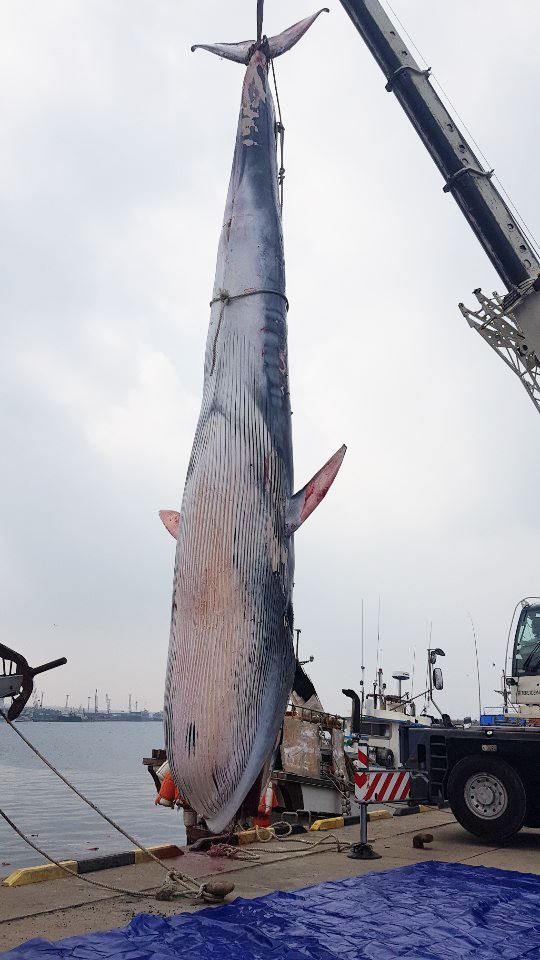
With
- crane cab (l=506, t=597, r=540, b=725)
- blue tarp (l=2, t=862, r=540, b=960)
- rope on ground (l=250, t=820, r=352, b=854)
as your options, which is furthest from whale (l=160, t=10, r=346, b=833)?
crane cab (l=506, t=597, r=540, b=725)

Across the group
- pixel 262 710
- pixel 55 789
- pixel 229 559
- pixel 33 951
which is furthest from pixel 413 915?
pixel 55 789

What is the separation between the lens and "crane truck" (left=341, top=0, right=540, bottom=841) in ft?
26.6

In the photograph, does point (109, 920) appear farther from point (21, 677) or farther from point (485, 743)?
point (485, 743)

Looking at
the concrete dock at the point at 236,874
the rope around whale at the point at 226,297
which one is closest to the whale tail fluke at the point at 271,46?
the rope around whale at the point at 226,297

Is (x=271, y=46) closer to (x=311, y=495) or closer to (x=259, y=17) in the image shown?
(x=259, y=17)

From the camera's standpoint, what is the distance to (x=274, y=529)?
9.98ft

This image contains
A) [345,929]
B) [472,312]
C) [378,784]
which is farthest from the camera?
[472,312]

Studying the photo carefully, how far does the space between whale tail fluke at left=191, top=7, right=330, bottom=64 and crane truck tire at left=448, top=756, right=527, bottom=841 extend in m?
6.89

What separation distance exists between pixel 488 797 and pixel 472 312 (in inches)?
241

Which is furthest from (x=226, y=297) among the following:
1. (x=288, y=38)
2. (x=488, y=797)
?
(x=488, y=797)

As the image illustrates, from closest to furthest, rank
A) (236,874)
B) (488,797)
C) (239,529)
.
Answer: (239,529)
(236,874)
(488,797)

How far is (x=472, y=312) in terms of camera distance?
10.3 meters

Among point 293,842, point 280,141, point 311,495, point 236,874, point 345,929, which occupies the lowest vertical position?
point 345,929

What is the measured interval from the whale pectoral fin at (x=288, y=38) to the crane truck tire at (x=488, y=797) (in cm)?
688
